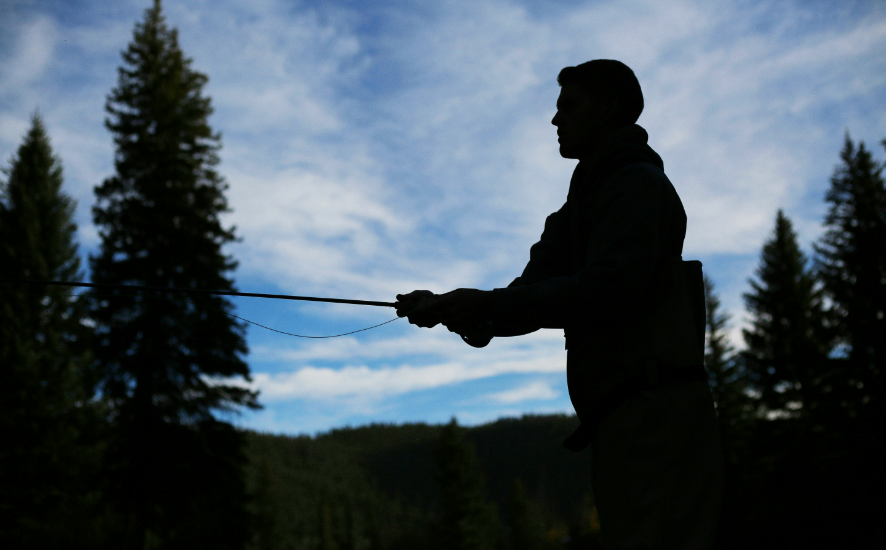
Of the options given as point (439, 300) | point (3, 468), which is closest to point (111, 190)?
point (3, 468)

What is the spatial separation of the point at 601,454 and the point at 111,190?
2428cm

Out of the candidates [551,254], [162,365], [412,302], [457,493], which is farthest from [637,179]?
[457,493]

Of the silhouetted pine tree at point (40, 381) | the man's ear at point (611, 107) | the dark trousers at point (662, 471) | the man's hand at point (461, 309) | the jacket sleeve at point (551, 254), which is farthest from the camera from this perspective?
the silhouetted pine tree at point (40, 381)

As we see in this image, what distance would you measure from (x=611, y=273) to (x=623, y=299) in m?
0.09

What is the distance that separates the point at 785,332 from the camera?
107 ft

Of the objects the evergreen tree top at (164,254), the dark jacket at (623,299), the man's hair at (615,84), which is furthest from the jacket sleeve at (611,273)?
the evergreen tree top at (164,254)

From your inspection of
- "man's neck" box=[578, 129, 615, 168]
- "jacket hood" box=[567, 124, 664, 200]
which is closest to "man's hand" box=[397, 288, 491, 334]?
"jacket hood" box=[567, 124, 664, 200]

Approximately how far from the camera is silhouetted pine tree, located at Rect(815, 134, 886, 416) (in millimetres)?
22875

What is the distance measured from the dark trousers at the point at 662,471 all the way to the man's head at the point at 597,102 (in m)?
0.99

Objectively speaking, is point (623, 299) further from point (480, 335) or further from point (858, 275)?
point (858, 275)

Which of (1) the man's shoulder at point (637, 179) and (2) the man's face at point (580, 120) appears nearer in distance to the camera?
(1) the man's shoulder at point (637, 179)

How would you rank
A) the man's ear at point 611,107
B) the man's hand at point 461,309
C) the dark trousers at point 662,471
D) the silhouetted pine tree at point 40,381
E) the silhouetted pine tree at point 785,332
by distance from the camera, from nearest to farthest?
1. the dark trousers at point 662,471
2. the man's hand at point 461,309
3. the man's ear at point 611,107
4. the silhouetted pine tree at point 40,381
5. the silhouetted pine tree at point 785,332

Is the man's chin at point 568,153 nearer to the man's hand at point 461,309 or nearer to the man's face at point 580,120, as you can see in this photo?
the man's face at point 580,120

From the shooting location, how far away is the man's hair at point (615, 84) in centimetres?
256
